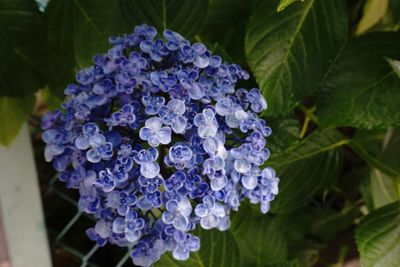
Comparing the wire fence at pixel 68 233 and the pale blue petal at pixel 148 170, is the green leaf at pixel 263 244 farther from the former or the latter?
the pale blue petal at pixel 148 170

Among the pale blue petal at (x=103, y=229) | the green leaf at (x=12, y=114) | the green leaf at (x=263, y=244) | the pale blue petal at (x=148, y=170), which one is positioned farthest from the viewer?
the green leaf at (x=263, y=244)

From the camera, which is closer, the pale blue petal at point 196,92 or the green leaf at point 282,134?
the pale blue petal at point 196,92

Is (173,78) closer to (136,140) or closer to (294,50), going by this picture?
(136,140)

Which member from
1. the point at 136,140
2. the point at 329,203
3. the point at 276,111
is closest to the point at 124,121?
the point at 136,140

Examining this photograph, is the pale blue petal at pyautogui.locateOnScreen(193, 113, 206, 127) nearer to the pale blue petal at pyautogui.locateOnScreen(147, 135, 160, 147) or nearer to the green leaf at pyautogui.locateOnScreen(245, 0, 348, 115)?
the pale blue petal at pyautogui.locateOnScreen(147, 135, 160, 147)

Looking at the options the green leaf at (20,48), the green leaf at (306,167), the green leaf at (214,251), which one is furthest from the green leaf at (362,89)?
the green leaf at (20,48)

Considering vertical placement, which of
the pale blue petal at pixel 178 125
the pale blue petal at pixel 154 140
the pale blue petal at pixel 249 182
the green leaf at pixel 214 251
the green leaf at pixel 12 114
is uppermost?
the pale blue petal at pixel 178 125

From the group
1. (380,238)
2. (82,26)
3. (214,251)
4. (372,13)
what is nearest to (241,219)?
(214,251)
